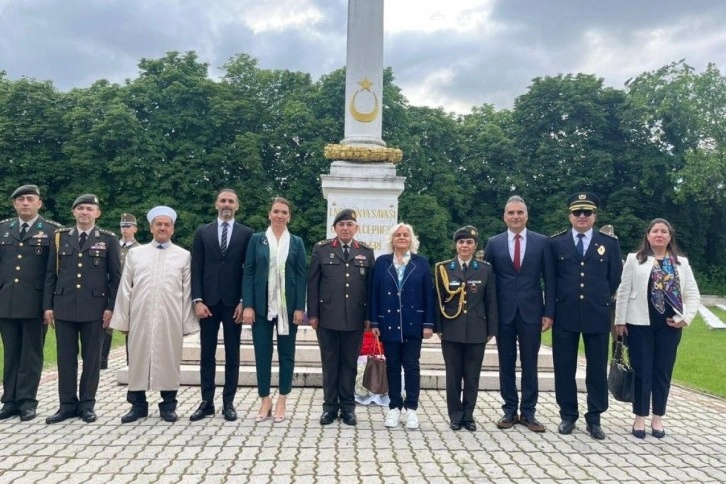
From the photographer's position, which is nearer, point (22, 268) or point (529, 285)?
point (529, 285)

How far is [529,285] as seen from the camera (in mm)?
5352

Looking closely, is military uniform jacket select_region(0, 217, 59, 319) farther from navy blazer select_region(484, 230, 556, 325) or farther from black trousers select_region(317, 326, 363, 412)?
navy blazer select_region(484, 230, 556, 325)

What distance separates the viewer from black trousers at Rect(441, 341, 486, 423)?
528 centimetres

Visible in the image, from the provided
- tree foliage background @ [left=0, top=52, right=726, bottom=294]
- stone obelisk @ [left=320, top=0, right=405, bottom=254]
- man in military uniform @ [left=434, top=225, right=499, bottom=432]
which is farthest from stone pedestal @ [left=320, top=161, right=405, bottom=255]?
tree foliage background @ [left=0, top=52, right=726, bottom=294]

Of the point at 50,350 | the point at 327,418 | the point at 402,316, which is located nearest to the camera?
the point at 402,316

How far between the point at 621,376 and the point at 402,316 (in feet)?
6.38

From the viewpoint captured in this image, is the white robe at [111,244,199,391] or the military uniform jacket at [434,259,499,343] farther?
the white robe at [111,244,199,391]

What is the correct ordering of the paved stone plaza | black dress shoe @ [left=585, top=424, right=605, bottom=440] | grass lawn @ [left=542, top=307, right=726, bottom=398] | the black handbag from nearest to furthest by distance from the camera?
the paved stone plaza < black dress shoe @ [left=585, top=424, right=605, bottom=440] < the black handbag < grass lawn @ [left=542, top=307, right=726, bottom=398]

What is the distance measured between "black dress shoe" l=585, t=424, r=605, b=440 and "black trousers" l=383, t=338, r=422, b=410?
1487 millimetres

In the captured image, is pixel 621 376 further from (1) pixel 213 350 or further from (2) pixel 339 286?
(1) pixel 213 350

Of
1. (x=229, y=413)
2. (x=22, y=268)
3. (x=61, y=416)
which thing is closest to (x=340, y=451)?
(x=229, y=413)

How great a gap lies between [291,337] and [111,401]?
2258 mm

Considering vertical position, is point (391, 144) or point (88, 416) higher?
point (391, 144)

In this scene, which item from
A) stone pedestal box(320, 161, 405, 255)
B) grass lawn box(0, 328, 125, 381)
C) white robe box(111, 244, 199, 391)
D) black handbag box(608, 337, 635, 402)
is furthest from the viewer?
stone pedestal box(320, 161, 405, 255)
